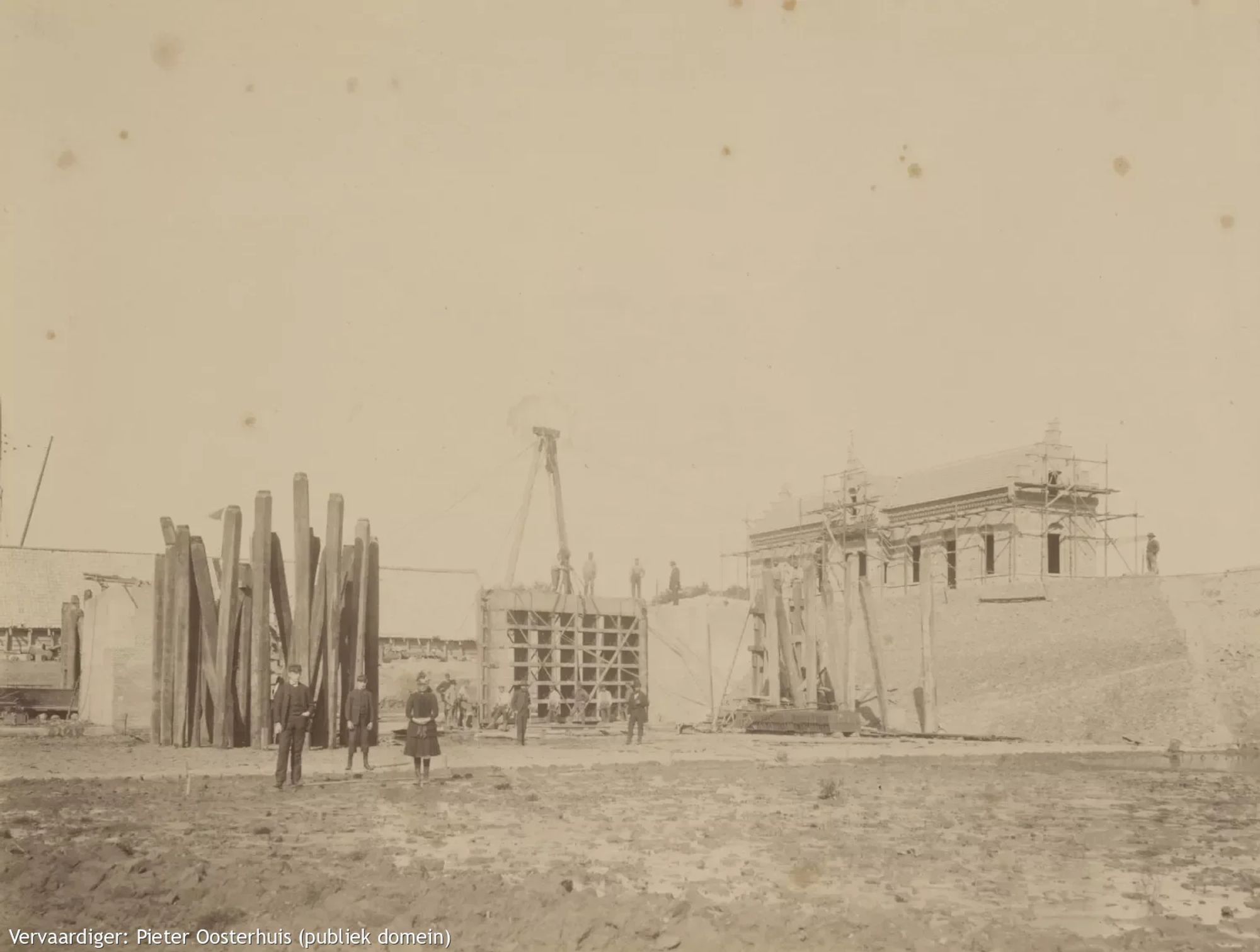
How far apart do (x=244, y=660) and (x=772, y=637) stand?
584 inches

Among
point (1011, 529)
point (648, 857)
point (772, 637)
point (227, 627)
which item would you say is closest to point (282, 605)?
point (227, 627)

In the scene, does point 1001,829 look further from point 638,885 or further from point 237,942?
point 237,942

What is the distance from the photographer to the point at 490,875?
362 inches

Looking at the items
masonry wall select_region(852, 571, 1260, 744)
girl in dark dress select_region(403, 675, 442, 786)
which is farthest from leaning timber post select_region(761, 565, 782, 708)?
girl in dark dress select_region(403, 675, 442, 786)

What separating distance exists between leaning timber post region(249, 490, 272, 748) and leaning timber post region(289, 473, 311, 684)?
0.47m

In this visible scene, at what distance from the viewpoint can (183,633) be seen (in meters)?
21.2

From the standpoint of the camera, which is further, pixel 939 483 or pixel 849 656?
pixel 939 483

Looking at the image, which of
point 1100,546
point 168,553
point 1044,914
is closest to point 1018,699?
point 1100,546

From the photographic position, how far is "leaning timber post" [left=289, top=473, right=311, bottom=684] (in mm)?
19609

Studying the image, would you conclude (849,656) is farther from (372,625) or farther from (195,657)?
(195,657)

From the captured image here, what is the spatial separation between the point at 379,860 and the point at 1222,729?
23.2 m

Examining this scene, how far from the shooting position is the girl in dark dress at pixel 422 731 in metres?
15.6

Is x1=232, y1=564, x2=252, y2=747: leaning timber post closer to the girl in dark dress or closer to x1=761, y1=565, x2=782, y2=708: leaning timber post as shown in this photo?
the girl in dark dress

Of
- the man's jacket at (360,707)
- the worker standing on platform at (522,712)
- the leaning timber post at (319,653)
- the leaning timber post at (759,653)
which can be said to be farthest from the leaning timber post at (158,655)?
the leaning timber post at (759,653)
